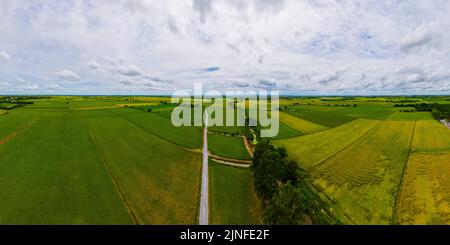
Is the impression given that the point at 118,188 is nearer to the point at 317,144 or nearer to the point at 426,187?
the point at 426,187

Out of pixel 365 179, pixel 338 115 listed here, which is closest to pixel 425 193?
A: pixel 365 179

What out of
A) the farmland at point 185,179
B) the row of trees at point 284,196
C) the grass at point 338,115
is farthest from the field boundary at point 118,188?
the grass at point 338,115

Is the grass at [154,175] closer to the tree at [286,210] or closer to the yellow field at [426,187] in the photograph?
the tree at [286,210]

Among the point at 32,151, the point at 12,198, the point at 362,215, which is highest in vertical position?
the point at 32,151
